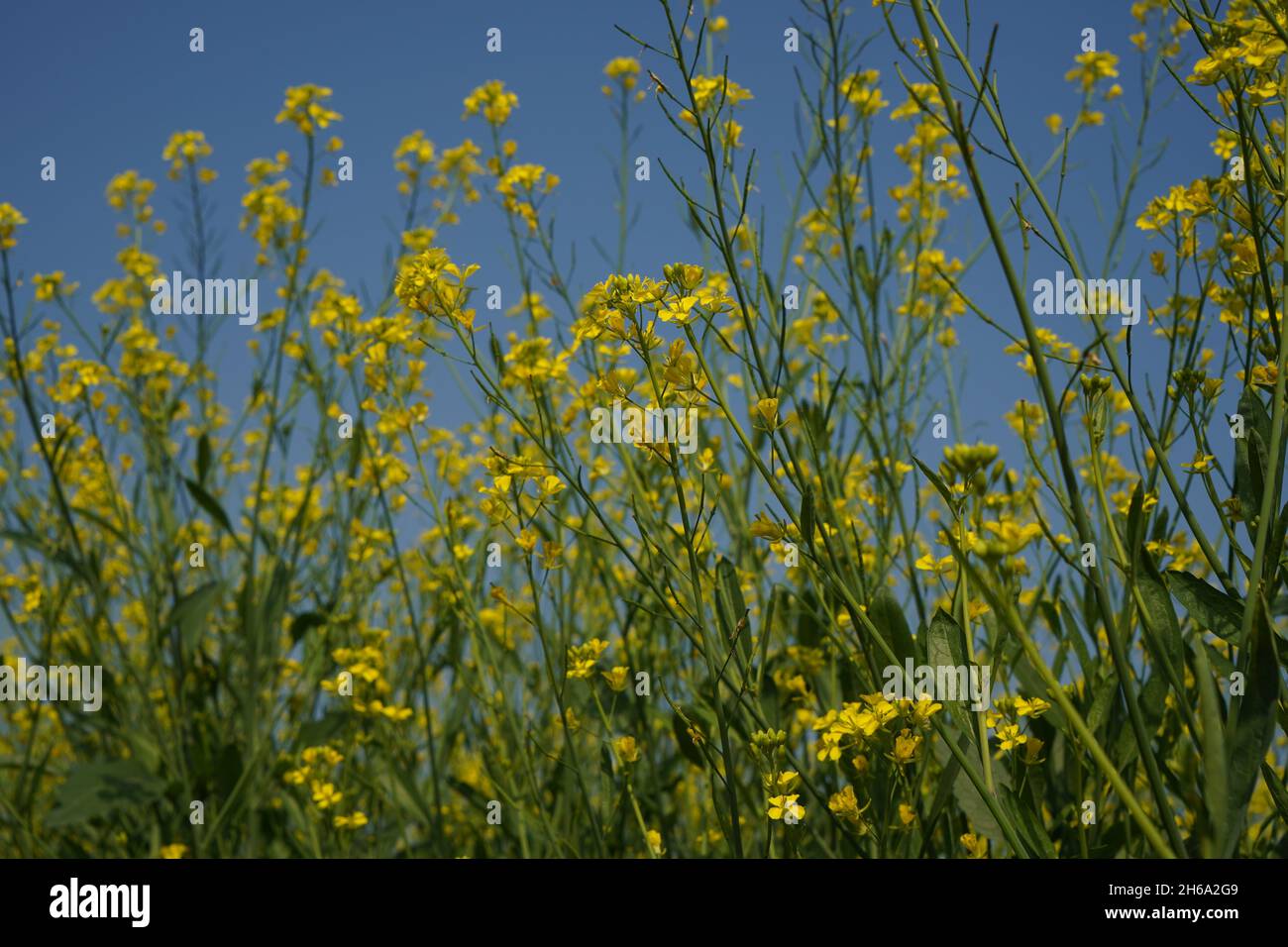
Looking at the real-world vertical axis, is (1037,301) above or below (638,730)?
above

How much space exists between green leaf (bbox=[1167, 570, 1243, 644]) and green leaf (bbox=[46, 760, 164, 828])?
83.8 inches

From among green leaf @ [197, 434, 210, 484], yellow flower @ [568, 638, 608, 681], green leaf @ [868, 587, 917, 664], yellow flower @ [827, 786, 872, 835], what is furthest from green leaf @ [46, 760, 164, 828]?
green leaf @ [868, 587, 917, 664]

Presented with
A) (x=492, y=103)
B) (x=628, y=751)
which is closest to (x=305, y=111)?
(x=492, y=103)

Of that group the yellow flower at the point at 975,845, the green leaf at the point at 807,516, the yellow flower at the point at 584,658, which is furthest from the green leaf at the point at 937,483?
the yellow flower at the point at 584,658

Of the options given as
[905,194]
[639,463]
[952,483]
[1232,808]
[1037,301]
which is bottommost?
[1232,808]

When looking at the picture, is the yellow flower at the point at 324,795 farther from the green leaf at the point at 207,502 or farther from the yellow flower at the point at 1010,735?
the yellow flower at the point at 1010,735

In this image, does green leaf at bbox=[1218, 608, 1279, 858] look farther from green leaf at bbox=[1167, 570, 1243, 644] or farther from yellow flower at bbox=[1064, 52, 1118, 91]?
yellow flower at bbox=[1064, 52, 1118, 91]

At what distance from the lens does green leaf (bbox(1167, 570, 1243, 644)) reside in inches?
37.9

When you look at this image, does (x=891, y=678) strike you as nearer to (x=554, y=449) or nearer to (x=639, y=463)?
(x=554, y=449)

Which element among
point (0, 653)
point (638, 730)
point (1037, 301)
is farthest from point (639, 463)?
point (0, 653)

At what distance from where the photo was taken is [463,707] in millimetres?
2326

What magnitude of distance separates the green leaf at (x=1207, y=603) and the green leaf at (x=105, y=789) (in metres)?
2.13

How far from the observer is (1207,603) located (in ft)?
3.18
